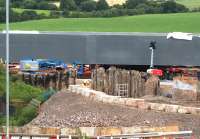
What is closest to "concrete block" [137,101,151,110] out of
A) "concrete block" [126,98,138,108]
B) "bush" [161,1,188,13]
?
"concrete block" [126,98,138,108]

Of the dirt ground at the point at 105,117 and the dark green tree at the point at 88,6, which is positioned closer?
the dirt ground at the point at 105,117

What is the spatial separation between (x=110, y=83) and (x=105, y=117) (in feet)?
19.0

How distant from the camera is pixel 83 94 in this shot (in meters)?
30.3

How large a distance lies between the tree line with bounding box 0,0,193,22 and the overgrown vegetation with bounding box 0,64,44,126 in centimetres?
3277

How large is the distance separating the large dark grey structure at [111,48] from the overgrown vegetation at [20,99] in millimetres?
5839

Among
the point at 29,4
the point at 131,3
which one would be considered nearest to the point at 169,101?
the point at 29,4

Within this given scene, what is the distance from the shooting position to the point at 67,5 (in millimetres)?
75562

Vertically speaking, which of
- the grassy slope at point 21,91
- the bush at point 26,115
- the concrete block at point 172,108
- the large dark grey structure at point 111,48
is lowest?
the bush at point 26,115

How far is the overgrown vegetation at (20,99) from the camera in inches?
1134

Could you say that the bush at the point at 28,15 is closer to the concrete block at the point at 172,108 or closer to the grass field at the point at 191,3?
the grass field at the point at 191,3

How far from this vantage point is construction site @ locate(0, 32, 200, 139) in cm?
2488

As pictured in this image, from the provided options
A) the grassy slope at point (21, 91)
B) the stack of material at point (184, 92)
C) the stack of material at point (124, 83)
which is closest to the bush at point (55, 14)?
the grassy slope at point (21, 91)

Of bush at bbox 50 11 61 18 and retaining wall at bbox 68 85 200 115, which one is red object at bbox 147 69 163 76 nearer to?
retaining wall at bbox 68 85 200 115

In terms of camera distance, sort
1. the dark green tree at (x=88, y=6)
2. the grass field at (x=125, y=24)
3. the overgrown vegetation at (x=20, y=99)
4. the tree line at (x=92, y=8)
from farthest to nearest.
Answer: the dark green tree at (x=88, y=6), the tree line at (x=92, y=8), the grass field at (x=125, y=24), the overgrown vegetation at (x=20, y=99)
